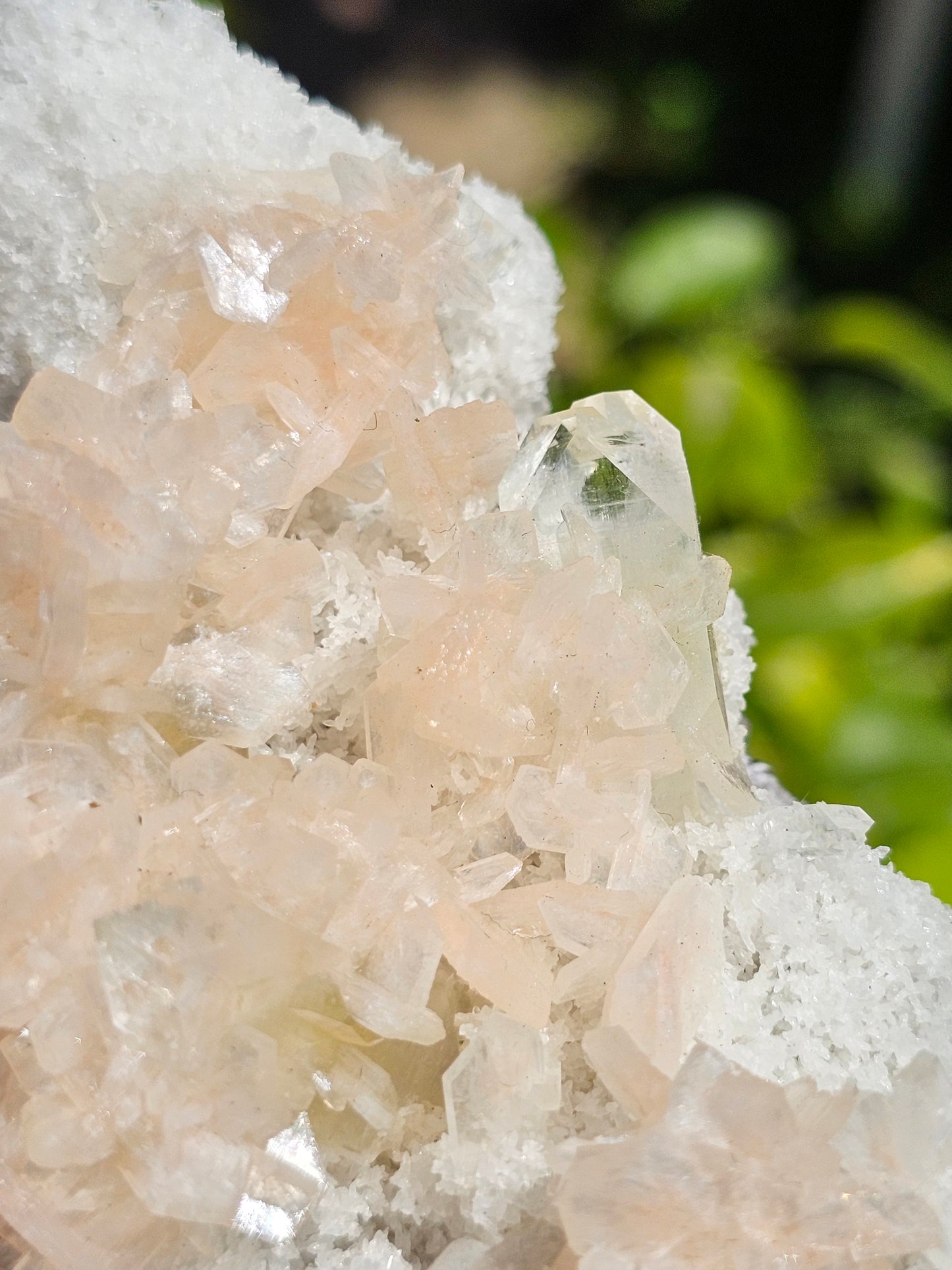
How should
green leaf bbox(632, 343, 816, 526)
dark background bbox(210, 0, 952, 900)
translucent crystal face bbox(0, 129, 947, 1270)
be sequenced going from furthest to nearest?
1. green leaf bbox(632, 343, 816, 526)
2. dark background bbox(210, 0, 952, 900)
3. translucent crystal face bbox(0, 129, 947, 1270)

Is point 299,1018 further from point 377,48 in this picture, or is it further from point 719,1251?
point 377,48

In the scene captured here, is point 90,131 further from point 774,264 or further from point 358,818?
point 774,264

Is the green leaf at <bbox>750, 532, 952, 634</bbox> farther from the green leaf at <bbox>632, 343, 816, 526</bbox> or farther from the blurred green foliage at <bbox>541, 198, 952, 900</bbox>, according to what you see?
the green leaf at <bbox>632, 343, 816, 526</bbox>

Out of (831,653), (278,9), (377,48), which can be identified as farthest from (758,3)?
(831,653)

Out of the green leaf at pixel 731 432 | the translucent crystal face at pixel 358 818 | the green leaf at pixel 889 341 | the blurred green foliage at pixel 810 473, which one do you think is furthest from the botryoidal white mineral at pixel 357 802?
the green leaf at pixel 889 341

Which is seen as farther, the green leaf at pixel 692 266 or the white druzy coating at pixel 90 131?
the green leaf at pixel 692 266

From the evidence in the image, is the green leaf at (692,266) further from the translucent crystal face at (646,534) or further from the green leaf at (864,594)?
the translucent crystal face at (646,534)

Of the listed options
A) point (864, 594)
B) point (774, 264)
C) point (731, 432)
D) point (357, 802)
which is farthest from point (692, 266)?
point (357, 802)

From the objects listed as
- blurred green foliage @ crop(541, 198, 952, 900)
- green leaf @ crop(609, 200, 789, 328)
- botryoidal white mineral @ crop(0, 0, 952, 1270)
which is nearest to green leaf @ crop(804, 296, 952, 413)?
blurred green foliage @ crop(541, 198, 952, 900)
